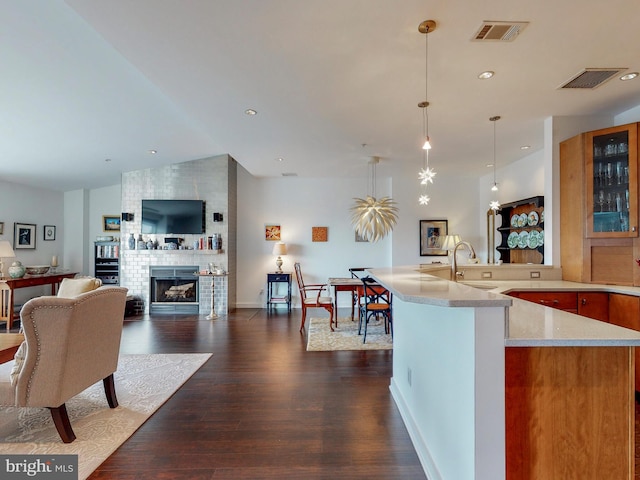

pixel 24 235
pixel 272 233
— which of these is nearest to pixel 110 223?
pixel 24 235

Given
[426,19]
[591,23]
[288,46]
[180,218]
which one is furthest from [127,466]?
[180,218]

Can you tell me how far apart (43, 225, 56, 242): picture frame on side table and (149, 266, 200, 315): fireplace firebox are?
2.52 m

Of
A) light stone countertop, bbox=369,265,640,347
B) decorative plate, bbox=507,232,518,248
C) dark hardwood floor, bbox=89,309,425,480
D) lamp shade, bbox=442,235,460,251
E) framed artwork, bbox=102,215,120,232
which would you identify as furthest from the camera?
framed artwork, bbox=102,215,120,232

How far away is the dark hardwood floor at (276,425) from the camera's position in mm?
1856

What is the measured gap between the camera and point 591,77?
274 centimetres

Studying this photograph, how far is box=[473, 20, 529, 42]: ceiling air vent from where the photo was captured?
6.77ft

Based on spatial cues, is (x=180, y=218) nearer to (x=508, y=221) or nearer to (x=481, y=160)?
(x=481, y=160)

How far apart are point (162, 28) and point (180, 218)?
4.46m

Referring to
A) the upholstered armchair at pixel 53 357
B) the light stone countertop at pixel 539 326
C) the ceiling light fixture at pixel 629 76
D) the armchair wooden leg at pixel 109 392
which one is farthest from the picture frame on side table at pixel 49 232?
the ceiling light fixture at pixel 629 76

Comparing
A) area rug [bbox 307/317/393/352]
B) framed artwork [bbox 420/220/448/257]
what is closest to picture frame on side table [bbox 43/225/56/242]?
area rug [bbox 307/317/393/352]

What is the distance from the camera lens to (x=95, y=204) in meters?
7.11

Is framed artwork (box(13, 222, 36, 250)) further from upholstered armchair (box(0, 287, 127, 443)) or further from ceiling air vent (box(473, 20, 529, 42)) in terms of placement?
ceiling air vent (box(473, 20, 529, 42))

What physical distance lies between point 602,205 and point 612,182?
0.77 feet

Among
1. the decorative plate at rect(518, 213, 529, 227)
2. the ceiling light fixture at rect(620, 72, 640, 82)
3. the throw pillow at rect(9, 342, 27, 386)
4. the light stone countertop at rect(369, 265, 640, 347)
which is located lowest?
the throw pillow at rect(9, 342, 27, 386)
